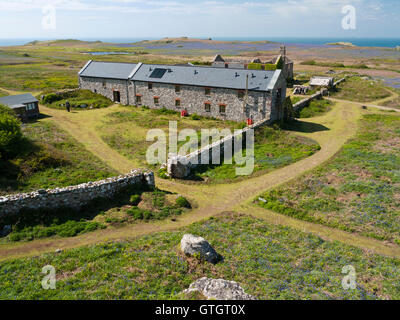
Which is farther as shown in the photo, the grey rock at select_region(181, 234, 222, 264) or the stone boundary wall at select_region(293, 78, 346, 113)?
the stone boundary wall at select_region(293, 78, 346, 113)

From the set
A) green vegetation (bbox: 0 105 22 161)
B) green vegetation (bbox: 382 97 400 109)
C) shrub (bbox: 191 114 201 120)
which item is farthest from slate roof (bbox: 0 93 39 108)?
green vegetation (bbox: 382 97 400 109)

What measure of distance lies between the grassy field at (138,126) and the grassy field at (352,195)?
1267cm

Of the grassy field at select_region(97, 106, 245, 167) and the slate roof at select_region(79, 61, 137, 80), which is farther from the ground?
the slate roof at select_region(79, 61, 137, 80)

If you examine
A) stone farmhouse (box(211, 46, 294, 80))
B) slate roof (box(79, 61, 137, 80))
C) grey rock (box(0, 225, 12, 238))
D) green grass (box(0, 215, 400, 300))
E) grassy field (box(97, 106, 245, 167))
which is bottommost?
green grass (box(0, 215, 400, 300))

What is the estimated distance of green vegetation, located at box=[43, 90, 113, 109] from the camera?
4838 cm

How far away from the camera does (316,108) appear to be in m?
48.9

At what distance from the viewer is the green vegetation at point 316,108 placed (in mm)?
46062

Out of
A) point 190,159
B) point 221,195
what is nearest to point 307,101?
point 190,159

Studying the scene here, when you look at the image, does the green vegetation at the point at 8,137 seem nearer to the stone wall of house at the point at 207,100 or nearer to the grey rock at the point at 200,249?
the grey rock at the point at 200,249

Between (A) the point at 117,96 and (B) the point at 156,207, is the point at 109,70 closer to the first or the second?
(A) the point at 117,96

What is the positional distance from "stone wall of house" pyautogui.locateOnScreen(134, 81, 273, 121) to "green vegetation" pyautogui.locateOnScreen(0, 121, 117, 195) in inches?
700

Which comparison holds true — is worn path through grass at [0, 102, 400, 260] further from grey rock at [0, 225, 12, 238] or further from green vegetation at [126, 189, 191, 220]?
grey rock at [0, 225, 12, 238]

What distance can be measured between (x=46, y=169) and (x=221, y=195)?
13555 mm
